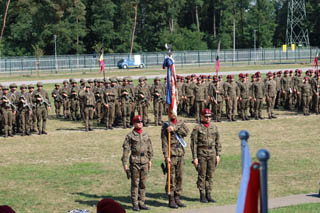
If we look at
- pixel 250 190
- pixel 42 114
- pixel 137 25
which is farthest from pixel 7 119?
pixel 137 25

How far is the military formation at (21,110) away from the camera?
20.7 meters

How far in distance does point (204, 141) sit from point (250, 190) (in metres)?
7.72

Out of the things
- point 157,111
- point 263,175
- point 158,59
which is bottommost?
point 157,111

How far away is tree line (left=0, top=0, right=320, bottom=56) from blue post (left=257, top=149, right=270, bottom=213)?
59.5m

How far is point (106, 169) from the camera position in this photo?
48.4ft

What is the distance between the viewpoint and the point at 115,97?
22.4 meters

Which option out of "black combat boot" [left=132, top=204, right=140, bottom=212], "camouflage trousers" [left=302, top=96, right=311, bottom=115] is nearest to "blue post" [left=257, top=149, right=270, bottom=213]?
"black combat boot" [left=132, top=204, right=140, bottom=212]

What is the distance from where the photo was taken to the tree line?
231ft

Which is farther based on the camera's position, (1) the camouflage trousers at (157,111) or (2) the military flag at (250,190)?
(1) the camouflage trousers at (157,111)

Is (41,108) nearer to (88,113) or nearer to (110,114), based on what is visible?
(88,113)

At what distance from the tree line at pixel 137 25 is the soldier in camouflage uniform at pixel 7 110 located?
41.3 meters

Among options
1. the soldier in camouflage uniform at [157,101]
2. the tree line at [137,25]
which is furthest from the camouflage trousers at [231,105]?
the tree line at [137,25]

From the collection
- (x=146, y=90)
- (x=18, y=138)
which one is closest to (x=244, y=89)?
(x=146, y=90)

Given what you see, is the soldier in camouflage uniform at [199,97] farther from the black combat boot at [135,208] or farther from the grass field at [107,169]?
the black combat boot at [135,208]
